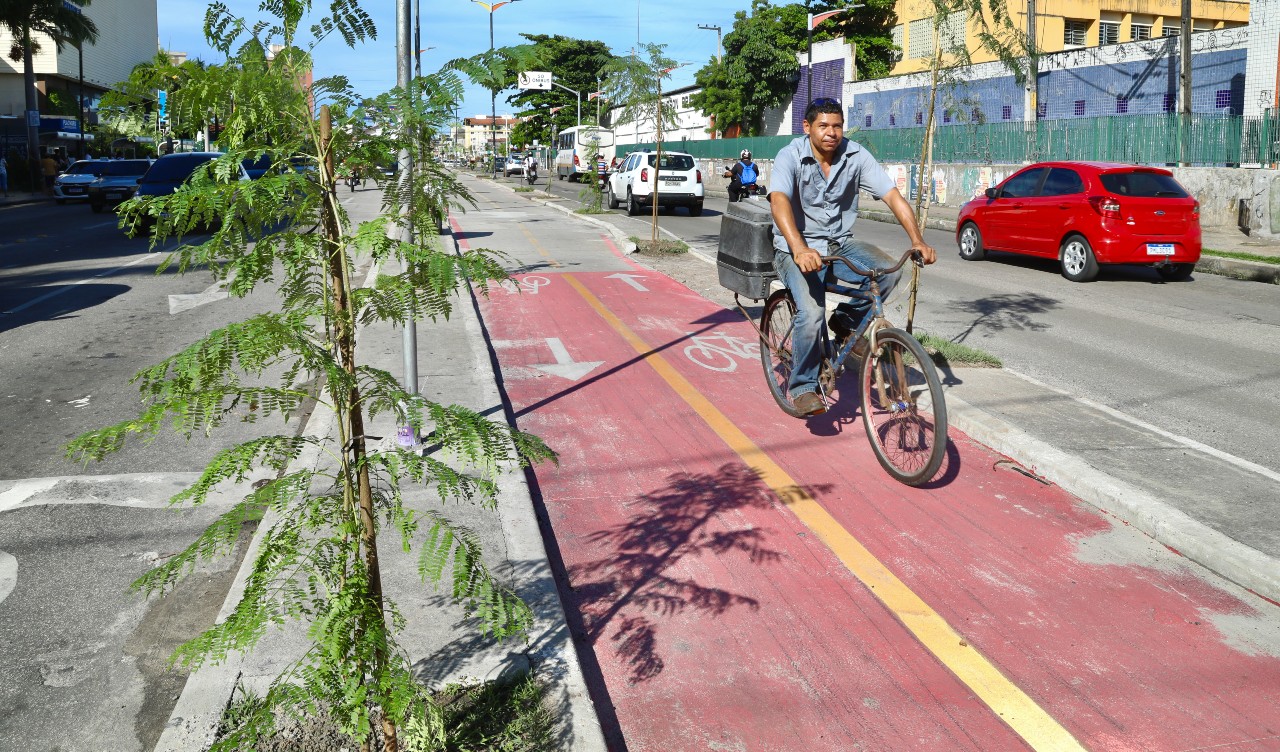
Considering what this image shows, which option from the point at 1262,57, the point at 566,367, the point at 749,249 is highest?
the point at 1262,57

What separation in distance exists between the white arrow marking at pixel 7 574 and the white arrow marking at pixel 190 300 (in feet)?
25.9

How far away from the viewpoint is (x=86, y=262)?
1709cm

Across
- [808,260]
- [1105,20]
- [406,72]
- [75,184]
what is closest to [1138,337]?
[808,260]

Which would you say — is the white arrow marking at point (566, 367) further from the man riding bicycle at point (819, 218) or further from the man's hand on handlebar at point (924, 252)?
the man's hand on handlebar at point (924, 252)

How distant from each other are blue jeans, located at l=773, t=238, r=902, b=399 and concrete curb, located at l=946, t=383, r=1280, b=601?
1074 mm

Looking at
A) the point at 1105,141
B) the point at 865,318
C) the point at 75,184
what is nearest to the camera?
the point at 865,318

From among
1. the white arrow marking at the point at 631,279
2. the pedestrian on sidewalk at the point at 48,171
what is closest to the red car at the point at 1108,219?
the white arrow marking at the point at 631,279

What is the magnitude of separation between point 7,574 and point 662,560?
9.19ft

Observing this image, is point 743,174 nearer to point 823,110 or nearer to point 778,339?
point 778,339

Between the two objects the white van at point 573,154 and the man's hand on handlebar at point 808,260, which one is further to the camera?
the white van at point 573,154

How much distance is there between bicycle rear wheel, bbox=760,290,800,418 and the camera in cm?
705

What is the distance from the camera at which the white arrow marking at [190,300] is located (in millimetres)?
12453

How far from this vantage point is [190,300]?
13031mm

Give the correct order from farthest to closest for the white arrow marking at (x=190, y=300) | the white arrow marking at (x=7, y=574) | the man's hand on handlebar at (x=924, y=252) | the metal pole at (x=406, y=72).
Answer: the white arrow marking at (x=190, y=300)
the metal pole at (x=406, y=72)
the man's hand on handlebar at (x=924, y=252)
the white arrow marking at (x=7, y=574)
